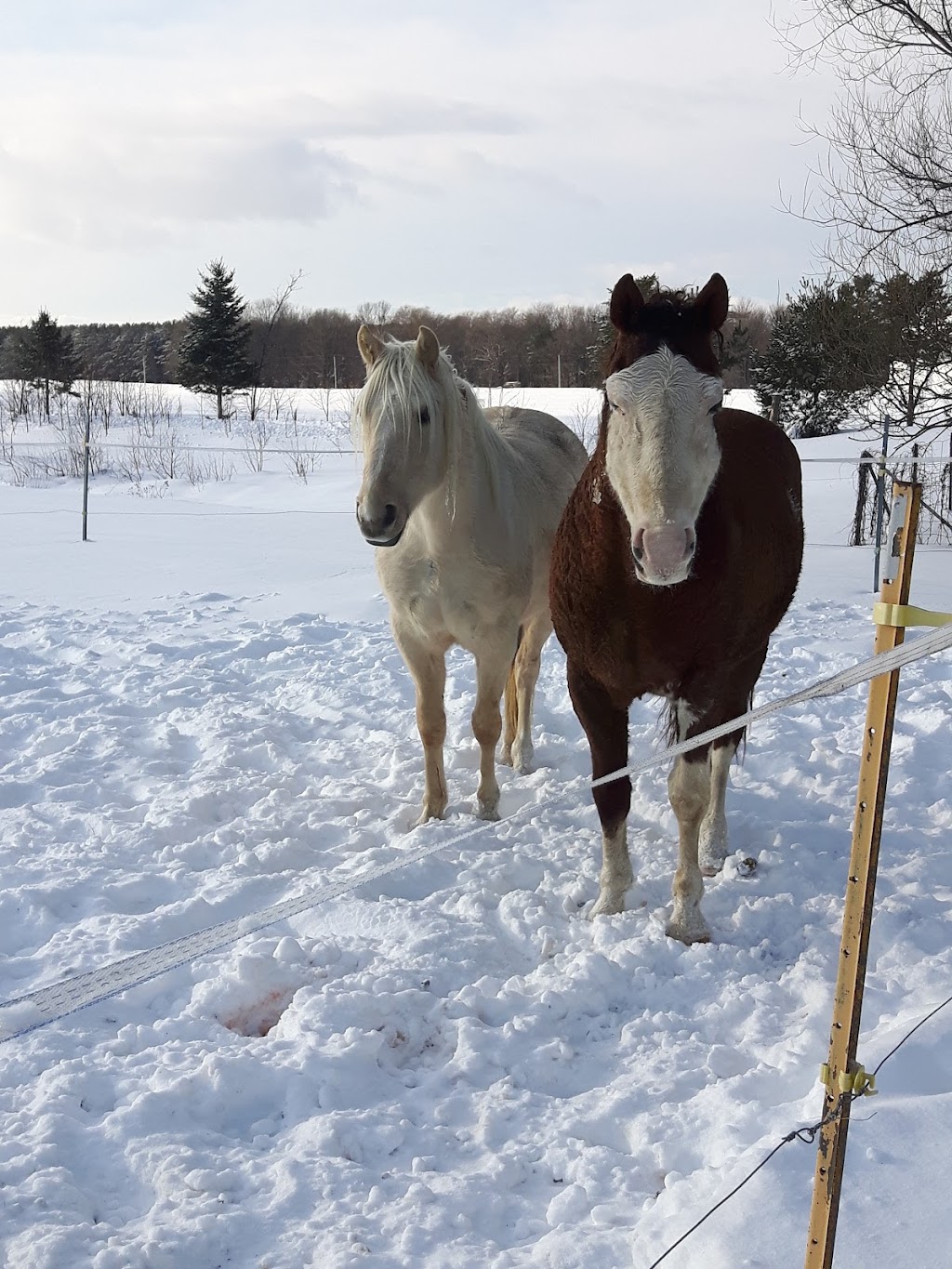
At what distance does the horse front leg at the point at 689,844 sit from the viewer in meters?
3.20

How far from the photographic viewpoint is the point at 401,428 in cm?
361

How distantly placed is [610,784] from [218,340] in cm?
3475

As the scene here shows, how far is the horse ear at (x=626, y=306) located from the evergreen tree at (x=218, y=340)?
3350cm

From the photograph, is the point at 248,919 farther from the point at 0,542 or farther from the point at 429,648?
the point at 0,542

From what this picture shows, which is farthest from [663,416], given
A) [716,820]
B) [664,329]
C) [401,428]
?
[716,820]

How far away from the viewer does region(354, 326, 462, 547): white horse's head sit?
3.46 meters

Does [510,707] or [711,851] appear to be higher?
[510,707]

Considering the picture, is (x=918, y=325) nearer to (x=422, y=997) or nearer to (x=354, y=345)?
(x=422, y=997)

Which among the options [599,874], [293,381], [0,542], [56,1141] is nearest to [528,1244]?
[56,1141]

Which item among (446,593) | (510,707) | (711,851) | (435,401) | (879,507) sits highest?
(435,401)

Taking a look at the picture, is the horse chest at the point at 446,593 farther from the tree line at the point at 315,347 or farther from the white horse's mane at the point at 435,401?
the tree line at the point at 315,347

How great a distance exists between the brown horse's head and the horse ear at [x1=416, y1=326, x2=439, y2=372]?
3.56ft

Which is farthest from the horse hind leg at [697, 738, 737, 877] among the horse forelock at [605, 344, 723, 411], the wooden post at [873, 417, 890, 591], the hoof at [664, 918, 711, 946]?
the wooden post at [873, 417, 890, 591]

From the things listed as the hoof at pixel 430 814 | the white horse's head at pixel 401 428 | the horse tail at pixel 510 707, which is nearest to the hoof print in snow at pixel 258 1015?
the hoof at pixel 430 814
